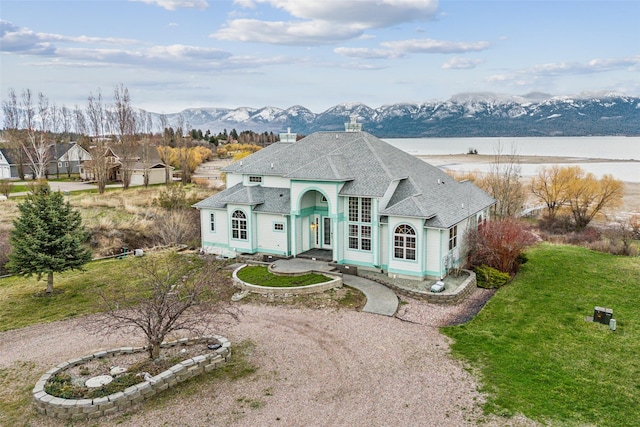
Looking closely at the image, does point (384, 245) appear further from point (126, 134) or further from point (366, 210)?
point (126, 134)

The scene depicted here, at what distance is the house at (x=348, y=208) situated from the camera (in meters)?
22.4

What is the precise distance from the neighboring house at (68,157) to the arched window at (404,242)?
205 feet

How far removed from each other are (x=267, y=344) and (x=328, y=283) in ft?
18.9

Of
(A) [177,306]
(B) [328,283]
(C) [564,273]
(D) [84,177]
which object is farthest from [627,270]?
(D) [84,177]

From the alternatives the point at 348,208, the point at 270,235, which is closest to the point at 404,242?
the point at 348,208

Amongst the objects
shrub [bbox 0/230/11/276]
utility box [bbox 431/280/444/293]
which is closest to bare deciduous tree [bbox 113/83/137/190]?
shrub [bbox 0/230/11/276]

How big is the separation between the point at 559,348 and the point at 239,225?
17.8 m

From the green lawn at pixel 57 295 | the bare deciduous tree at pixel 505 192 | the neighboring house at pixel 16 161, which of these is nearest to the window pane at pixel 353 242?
the green lawn at pixel 57 295

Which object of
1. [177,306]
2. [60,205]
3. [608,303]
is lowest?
[608,303]

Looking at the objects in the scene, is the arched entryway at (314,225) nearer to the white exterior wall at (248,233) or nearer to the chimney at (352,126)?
the white exterior wall at (248,233)

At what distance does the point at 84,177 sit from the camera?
212 ft

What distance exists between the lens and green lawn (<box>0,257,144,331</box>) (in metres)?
19.4

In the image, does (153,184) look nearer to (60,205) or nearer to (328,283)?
(60,205)

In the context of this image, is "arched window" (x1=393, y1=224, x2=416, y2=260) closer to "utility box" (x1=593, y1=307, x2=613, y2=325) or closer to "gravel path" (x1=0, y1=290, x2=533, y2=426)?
"gravel path" (x1=0, y1=290, x2=533, y2=426)
